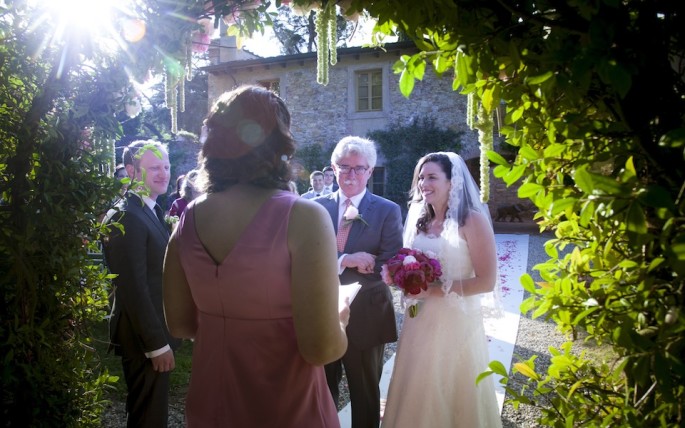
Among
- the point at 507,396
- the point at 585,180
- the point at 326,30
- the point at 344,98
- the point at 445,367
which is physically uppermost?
the point at 344,98

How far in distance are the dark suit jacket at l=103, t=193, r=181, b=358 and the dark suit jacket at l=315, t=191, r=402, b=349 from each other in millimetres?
1277

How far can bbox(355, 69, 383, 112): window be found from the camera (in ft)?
56.4

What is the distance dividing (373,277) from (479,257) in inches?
30.5

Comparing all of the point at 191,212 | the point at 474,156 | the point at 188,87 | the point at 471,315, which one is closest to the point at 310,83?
the point at 474,156

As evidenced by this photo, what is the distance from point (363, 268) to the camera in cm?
335

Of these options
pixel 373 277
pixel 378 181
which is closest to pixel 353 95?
pixel 378 181

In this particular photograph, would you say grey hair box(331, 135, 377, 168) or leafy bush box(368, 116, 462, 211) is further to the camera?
leafy bush box(368, 116, 462, 211)

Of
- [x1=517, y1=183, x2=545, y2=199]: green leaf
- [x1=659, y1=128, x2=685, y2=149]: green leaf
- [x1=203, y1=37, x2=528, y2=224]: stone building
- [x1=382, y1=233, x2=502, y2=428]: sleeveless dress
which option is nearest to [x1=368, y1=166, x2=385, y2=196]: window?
[x1=203, y1=37, x2=528, y2=224]: stone building

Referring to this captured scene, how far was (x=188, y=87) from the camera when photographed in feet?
92.9

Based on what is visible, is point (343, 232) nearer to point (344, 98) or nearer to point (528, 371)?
point (528, 371)

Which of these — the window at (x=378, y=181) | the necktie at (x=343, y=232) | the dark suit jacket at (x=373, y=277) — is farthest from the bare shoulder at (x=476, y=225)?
the window at (x=378, y=181)

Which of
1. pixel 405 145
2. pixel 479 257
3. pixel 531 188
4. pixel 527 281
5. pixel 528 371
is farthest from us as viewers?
pixel 405 145

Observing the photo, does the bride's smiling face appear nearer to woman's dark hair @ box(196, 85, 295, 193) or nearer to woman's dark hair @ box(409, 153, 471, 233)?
woman's dark hair @ box(409, 153, 471, 233)

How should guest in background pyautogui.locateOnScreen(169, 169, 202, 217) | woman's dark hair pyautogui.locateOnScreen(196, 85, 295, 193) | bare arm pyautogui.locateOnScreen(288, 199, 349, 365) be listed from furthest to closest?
guest in background pyautogui.locateOnScreen(169, 169, 202, 217), woman's dark hair pyautogui.locateOnScreen(196, 85, 295, 193), bare arm pyautogui.locateOnScreen(288, 199, 349, 365)
